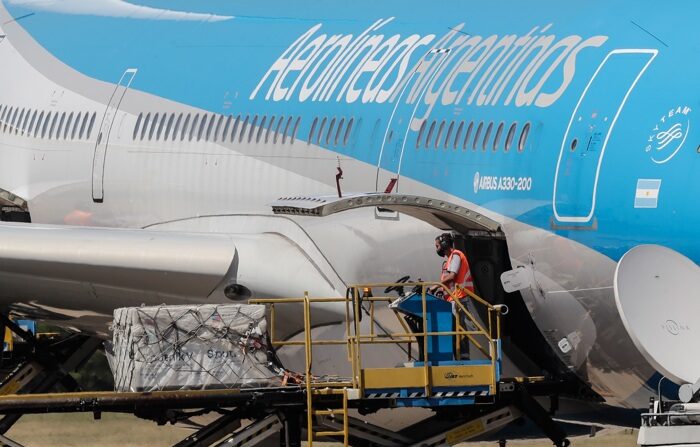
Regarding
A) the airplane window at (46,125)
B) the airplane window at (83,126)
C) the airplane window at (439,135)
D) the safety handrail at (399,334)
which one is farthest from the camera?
the airplane window at (46,125)

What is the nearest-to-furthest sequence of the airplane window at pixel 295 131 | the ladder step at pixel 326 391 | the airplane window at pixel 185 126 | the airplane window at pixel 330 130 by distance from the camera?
the ladder step at pixel 326 391 < the airplane window at pixel 330 130 < the airplane window at pixel 295 131 < the airplane window at pixel 185 126

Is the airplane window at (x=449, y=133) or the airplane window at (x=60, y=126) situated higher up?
the airplane window at (x=60, y=126)

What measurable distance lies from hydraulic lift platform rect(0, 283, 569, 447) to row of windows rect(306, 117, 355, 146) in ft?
6.60

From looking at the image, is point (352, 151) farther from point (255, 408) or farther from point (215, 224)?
point (255, 408)

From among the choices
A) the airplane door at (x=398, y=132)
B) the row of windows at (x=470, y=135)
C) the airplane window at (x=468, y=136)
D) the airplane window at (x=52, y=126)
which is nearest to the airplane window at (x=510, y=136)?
the row of windows at (x=470, y=135)

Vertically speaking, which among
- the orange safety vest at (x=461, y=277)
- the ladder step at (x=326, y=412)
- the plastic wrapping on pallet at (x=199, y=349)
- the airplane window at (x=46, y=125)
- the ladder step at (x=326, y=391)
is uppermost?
the airplane window at (x=46, y=125)

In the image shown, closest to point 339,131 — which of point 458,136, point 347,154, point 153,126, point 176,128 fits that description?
point 347,154

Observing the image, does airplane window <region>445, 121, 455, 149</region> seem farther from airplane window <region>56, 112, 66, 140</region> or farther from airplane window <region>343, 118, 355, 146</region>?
airplane window <region>56, 112, 66, 140</region>

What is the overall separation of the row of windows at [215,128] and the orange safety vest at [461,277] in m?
3.31

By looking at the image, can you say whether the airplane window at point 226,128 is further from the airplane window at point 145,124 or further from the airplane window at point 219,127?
the airplane window at point 145,124

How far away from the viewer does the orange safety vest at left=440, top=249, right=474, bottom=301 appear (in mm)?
13430

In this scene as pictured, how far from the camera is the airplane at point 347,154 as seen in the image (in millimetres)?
12914

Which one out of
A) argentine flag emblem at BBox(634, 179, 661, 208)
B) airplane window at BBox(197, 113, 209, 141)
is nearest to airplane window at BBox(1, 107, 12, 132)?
airplane window at BBox(197, 113, 209, 141)

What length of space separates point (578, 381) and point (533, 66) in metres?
2.54
